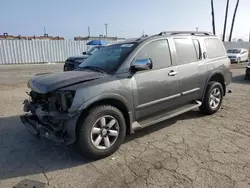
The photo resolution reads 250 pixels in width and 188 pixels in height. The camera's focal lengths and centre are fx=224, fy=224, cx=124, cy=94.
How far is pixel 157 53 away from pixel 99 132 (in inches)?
73.5

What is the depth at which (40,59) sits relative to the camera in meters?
23.6

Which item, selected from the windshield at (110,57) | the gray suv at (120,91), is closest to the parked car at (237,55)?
the gray suv at (120,91)

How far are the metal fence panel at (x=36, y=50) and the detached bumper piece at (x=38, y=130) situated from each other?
60.8 ft

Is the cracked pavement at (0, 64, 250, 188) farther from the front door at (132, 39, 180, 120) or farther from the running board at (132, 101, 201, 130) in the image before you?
the front door at (132, 39, 180, 120)

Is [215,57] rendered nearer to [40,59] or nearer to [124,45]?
[124,45]

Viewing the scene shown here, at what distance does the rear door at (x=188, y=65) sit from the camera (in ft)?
15.0

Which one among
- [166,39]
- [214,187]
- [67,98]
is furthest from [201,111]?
[67,98]

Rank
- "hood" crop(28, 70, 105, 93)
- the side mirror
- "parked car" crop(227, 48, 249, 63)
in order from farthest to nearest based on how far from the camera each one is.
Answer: "parked car" crop(227, 48, 249, 63), the side mirror, "hood" crop(28, 70, 105, 93)

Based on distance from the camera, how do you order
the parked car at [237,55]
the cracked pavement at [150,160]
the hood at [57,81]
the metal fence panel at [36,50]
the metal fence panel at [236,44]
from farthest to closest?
the metal fence panel at [236,44], the metal fence panel at [36,50], the parked car at [237,55], the hood at [57,81], the cracked pavement at [150,160]

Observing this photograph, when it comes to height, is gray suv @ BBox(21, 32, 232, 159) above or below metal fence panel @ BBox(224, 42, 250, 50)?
below

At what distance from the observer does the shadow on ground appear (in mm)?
3244

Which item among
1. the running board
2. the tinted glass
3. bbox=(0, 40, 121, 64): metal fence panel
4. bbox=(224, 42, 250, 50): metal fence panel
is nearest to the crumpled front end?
the running board

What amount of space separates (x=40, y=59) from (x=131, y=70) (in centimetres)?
2200

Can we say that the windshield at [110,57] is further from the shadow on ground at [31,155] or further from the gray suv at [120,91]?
the shadow on ground at [31,155]
